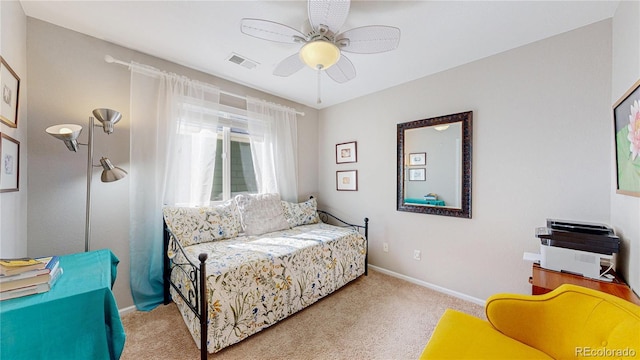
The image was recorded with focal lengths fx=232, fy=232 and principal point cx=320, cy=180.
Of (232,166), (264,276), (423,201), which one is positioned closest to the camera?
(264,276)

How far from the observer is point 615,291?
129cm

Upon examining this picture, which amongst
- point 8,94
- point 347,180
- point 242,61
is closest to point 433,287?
point 347,180

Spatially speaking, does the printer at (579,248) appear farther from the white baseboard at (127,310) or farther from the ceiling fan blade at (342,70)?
the white baseboard at (127,310)

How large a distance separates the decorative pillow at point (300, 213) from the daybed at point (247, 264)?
0.05 feet

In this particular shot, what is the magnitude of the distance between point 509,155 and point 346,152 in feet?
6.21

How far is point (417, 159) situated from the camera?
8.90 ft

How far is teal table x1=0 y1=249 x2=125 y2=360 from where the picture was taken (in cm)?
90

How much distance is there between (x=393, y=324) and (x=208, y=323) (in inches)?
58.4

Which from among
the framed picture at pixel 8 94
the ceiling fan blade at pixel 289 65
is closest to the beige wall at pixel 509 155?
the ceiling fan blade at pixel 289 65

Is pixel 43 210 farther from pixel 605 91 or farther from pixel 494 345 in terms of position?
pixel 605 91

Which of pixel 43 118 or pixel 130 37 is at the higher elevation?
pixel 130 37

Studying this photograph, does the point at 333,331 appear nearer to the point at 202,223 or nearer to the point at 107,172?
the point at 202,223

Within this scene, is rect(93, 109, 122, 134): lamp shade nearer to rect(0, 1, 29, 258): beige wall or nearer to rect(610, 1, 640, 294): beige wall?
rect(0, 1, 29, 258): beige wall

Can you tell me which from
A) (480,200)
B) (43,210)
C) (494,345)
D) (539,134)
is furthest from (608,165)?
(43,210)
